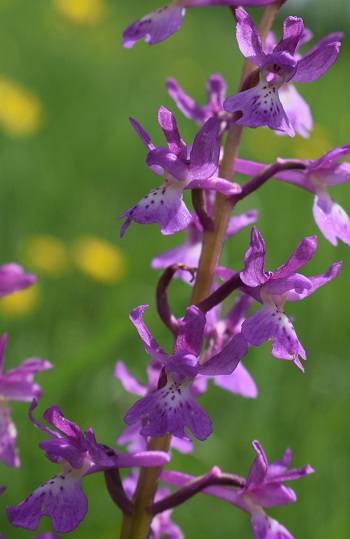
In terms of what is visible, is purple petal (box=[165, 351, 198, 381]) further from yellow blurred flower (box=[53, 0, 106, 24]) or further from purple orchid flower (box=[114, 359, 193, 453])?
yellow blurred flower (box=[53, 0, 106, 24])

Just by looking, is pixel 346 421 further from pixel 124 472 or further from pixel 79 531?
pixel 79 531

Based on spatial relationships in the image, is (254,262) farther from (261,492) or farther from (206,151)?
(261,492)

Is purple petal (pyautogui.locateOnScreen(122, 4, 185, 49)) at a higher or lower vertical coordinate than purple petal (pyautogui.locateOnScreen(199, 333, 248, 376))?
higher

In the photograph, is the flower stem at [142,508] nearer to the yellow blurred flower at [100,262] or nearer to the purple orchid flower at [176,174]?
the purple orchid flower at [176,174]

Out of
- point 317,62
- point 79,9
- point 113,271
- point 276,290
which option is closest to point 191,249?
point 276,290

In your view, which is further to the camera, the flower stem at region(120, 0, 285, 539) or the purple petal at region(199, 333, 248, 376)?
the flower stem at region(120, 0, 285, 539)

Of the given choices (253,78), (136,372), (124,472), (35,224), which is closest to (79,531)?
(124,472)

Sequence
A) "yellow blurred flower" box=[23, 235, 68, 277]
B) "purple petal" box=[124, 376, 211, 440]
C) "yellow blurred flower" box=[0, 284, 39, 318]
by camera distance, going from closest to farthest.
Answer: "purple petal" box=[124, 376, 211, 440]
"yellow blurred flower" box=[0, 284, 39, 318]
"yellow blurred flower" box=[23, 235, 68, 277]

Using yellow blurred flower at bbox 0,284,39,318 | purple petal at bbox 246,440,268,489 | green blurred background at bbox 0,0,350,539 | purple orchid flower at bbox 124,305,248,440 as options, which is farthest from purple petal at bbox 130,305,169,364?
yellow blurred flower at bbox 0,284,39,318

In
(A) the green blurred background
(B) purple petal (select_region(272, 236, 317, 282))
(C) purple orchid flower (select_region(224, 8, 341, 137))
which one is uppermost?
(C) purple orchid flower (select_region(224, 8, 341, 137))
